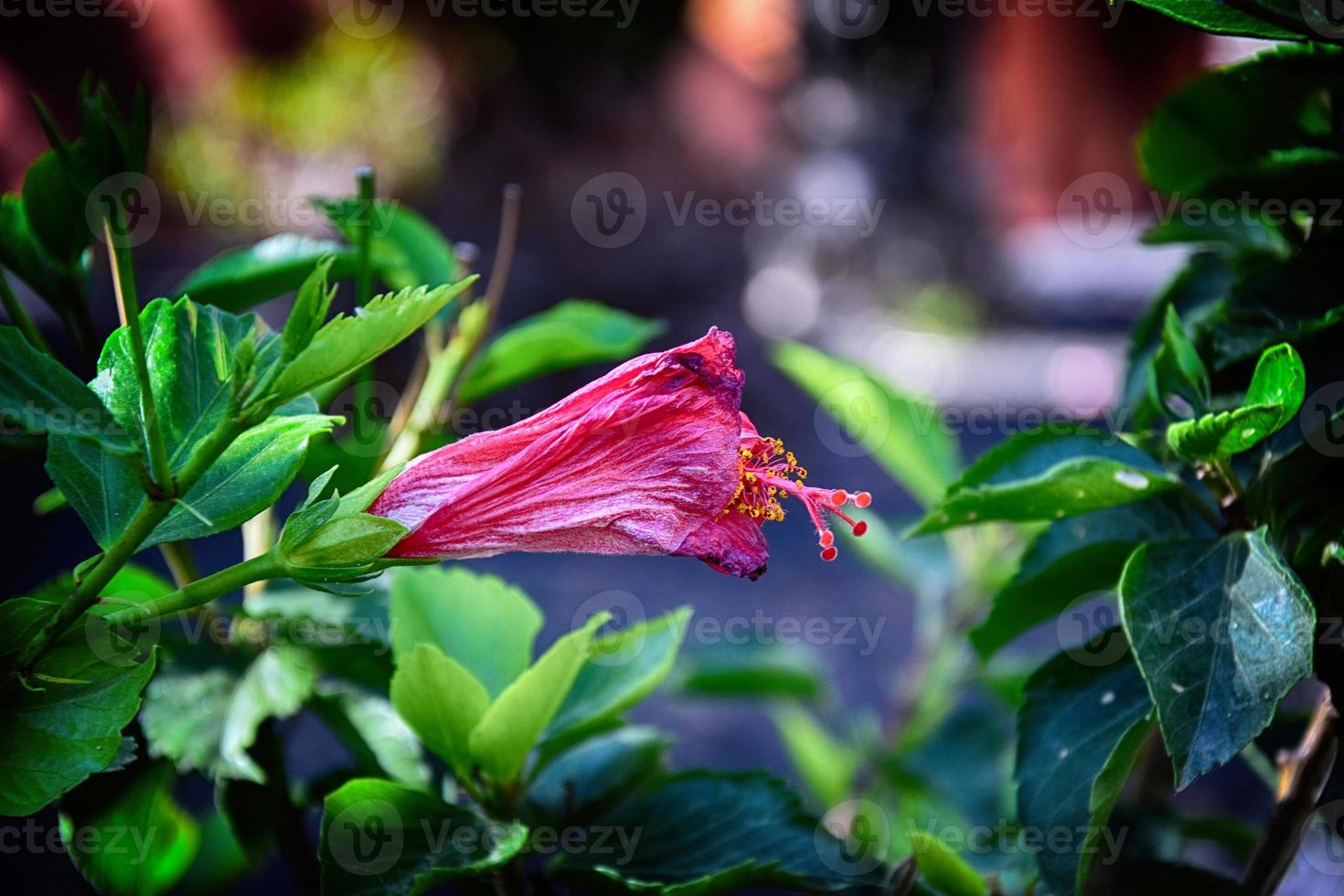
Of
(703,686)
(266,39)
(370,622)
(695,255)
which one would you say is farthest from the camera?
(266,39)

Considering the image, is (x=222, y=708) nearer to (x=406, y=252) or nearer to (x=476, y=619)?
(x=476, y=619)

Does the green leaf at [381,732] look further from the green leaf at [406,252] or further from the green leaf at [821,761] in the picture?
the green leaf at [821,761]

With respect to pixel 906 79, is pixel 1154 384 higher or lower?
lower

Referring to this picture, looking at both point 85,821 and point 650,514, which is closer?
point 650,514

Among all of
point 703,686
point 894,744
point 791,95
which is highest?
point 791,95

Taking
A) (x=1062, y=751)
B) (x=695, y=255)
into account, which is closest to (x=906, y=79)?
(x=695, y=255)

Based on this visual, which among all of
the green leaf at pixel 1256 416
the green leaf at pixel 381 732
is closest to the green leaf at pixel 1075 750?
the green leaf at pixel 1256 416

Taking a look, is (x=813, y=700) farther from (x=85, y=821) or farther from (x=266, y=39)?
(x=266, y=39)

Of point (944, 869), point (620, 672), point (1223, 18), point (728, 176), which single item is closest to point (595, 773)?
point (620, 672)
